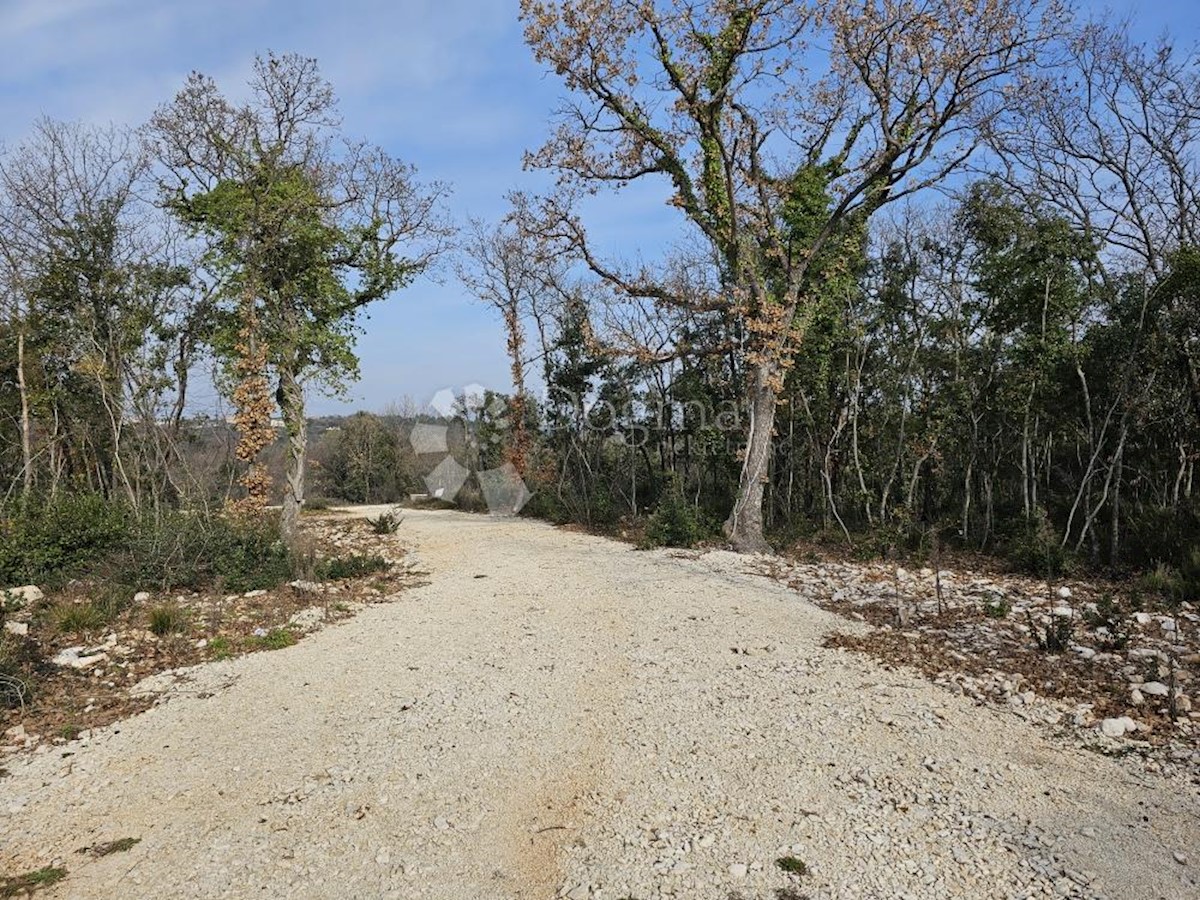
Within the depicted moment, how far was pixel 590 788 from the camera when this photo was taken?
3803 mm

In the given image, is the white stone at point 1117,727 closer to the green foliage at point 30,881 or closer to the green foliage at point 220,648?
the green foliage at point 30,881

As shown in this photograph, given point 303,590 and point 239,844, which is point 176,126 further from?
point 239,844

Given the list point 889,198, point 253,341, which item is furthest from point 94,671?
point 889,198

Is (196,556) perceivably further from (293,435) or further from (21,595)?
(293,435)

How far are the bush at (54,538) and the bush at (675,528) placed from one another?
7.72 m

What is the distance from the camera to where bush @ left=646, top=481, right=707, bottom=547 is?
1188 cm

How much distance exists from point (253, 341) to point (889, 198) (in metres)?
10.3

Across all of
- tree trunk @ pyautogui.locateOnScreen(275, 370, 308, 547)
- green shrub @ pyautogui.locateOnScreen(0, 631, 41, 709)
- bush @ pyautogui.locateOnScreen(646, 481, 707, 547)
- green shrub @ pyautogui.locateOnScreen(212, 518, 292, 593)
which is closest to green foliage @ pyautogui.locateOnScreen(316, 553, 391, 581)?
green shrub @ pyautogui.locateOnScreen(212, 518, 292, 593)

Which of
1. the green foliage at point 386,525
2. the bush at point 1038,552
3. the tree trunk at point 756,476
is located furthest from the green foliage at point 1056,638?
the green foliage at point 386,525

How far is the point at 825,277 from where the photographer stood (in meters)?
12.1

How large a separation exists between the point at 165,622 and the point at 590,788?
506 centimetres

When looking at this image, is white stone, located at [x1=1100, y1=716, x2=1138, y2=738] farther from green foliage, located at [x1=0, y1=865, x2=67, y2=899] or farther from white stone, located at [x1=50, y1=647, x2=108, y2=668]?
white stone, located at [x1=50, y1=647, x2=108, y2=668]

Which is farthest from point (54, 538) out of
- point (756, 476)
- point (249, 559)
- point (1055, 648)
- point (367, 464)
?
point (367, 464)

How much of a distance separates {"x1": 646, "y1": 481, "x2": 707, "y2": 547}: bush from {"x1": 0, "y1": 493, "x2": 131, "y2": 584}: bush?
772cm
